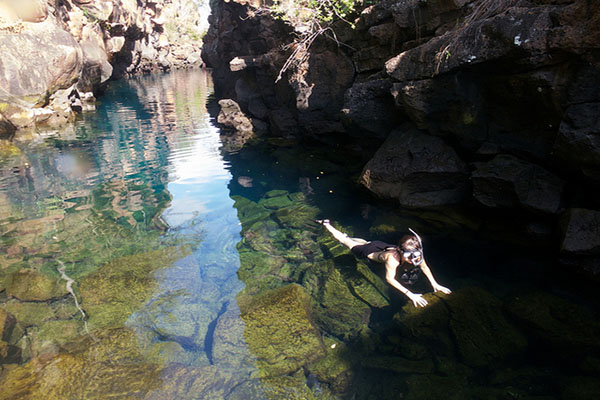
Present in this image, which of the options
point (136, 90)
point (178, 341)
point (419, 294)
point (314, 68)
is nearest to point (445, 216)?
point (419, 294)

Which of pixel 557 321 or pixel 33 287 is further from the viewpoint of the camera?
pixel 33 287

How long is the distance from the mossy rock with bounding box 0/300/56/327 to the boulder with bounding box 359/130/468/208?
6.14 m

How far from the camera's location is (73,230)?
758 cm

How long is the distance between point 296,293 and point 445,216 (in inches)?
135

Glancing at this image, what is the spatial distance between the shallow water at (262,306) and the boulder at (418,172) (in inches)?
17.4

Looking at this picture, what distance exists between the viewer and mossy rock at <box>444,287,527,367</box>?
423cm

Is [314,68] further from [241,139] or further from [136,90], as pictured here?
[136,90]

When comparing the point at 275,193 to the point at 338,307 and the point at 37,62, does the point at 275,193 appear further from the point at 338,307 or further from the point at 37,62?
the point at 37,62

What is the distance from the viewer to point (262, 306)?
5227mm

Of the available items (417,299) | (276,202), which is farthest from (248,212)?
(417,299)

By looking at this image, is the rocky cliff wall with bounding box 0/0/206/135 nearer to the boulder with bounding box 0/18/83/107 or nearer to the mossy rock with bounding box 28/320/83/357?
the boulder with bounding box 0/18/83/107

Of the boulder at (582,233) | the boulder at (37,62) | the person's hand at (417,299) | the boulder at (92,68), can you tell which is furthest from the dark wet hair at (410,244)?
the boulder at (92,68)

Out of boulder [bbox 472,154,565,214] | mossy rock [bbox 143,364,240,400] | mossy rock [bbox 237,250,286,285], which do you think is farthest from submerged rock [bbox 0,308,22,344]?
boulder [bbox 472,154,565,214]

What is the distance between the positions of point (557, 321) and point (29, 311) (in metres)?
6.94
